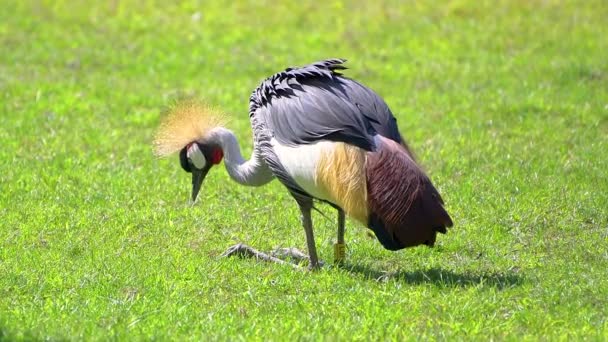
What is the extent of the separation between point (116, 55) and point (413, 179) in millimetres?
7760

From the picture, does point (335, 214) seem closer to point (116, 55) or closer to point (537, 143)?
point (537, 143)

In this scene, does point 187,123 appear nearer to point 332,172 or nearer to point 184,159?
point 184,159

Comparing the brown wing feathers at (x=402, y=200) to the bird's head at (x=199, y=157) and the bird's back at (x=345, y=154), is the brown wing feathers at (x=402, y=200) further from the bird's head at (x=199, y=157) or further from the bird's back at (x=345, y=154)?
the bird's head at (x=199, y=157)

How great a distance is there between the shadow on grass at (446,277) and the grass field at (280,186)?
0.02 meters

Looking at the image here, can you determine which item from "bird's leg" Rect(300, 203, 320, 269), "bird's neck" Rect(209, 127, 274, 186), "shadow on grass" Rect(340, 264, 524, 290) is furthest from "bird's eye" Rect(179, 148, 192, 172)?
"shadow on grass" Rect(340, 264, 524, 290)

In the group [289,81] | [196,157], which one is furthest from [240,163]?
[289,81]

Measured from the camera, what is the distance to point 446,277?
21.7ft

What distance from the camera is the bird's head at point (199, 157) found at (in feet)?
24.3

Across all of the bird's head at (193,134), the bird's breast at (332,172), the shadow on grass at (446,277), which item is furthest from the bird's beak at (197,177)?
the shadow on grass at (446,277)

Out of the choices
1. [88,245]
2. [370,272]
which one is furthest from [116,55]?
[370,272]

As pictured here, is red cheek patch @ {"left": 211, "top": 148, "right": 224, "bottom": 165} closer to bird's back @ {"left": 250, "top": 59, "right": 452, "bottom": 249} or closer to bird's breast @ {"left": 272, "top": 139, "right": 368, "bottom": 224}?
bird's back @ {"left": 250, "top": 59, "right": 452, "bottom": 249}

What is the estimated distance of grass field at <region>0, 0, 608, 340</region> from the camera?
5.96m

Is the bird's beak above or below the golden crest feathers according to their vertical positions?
below

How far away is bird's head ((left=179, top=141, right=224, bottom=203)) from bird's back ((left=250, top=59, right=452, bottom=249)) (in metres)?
0.55
